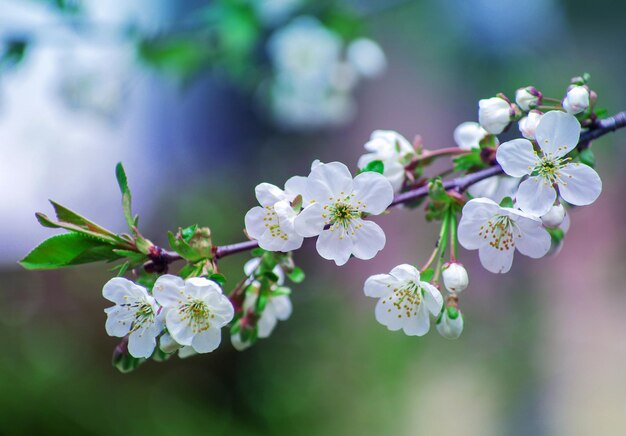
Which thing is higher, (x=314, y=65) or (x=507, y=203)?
(x=314, y=65)

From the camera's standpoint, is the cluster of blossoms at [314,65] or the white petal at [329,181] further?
the cluster of blossoms at [314,65]

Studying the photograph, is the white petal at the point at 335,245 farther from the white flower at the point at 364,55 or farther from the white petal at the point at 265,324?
the white flower at the point at 364,55

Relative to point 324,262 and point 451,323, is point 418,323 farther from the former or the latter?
point 324,262

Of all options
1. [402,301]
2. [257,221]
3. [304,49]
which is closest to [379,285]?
[402,301]

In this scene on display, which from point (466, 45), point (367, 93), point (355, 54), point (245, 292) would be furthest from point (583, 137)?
point (367, 93)

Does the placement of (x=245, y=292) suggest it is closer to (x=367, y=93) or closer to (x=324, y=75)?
(x=324, y=75)

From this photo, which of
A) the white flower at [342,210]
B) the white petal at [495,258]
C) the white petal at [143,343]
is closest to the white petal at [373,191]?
the white flower at [342,210]

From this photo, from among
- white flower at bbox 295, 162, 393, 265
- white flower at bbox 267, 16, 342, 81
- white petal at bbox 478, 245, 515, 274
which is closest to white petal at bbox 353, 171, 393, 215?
white flower at bbox 295, 162, 393, 265
